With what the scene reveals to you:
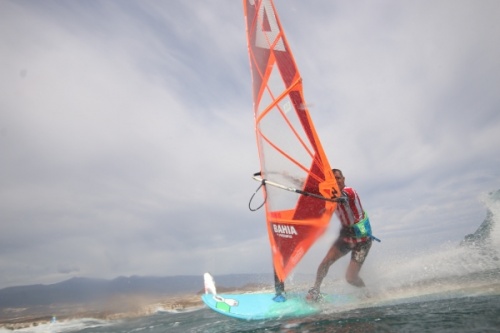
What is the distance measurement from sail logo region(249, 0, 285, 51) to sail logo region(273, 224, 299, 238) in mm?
4426

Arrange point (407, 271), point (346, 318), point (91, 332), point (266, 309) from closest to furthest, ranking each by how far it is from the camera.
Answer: point (346, 318)
point (266, 309)
point (407, 271)
point (91, 332)

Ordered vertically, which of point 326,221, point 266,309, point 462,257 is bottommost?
point 266,309

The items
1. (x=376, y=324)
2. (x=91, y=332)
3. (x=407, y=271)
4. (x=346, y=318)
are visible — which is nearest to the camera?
(x=376, y=324)

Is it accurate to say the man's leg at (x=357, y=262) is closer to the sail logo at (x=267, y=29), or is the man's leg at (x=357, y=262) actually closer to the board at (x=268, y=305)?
the board at (x=268, y=305)

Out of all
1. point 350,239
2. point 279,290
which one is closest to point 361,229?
point 350,239

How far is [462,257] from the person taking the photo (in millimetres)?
7707

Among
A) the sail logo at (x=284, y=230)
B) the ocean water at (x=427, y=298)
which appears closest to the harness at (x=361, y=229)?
the ocean water at (x=427, y=298)

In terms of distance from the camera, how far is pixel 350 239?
6.72m

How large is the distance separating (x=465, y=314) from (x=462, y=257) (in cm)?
463

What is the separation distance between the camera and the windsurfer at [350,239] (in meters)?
6.61

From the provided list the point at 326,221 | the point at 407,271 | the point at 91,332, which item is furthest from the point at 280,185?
the point at 91,332

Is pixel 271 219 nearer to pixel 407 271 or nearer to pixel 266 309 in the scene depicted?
pixel 266 309

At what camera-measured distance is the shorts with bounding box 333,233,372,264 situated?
6751 millimetres

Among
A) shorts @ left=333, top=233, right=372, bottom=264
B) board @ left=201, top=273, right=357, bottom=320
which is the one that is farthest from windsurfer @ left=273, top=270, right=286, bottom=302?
shorts @ left=333, top=233, right=372, bottom=264
